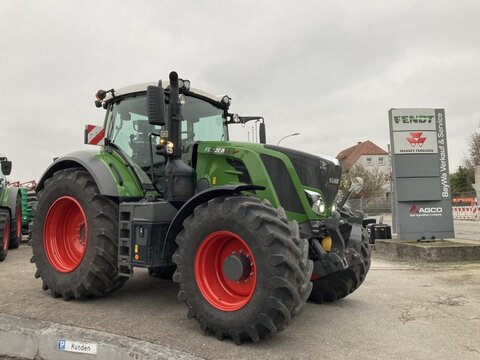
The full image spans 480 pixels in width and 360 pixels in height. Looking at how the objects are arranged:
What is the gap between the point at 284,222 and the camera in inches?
139

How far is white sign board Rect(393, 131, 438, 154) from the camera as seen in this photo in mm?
10773

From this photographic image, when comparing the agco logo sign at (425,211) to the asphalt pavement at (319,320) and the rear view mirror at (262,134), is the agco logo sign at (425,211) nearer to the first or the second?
the asphalt pavement at (319,320)

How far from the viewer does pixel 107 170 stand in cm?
492

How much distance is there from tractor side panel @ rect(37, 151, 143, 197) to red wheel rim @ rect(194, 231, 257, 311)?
140 cm

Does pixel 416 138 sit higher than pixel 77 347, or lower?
higher

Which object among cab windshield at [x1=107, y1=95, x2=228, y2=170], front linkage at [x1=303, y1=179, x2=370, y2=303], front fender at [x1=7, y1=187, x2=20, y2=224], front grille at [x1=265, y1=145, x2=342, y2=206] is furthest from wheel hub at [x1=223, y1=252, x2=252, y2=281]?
front fender at [x1=7, y1=187, x2=20, y2=224]

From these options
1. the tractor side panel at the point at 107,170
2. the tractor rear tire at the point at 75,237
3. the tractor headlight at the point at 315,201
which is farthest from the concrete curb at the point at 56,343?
the tractor headlight at the point at 315,201

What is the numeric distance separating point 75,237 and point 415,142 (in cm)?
863

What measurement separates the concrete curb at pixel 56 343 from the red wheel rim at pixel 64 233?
1.39 meters

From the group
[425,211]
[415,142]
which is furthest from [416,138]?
[425,211]

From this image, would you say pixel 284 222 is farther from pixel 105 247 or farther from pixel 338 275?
pixel 105 247

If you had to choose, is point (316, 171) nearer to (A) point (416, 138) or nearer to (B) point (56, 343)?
(B) point (56, 343)

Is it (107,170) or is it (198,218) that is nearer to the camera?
(198,218)

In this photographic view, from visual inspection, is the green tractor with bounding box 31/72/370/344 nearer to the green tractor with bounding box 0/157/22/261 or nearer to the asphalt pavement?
the asphalt pavement
